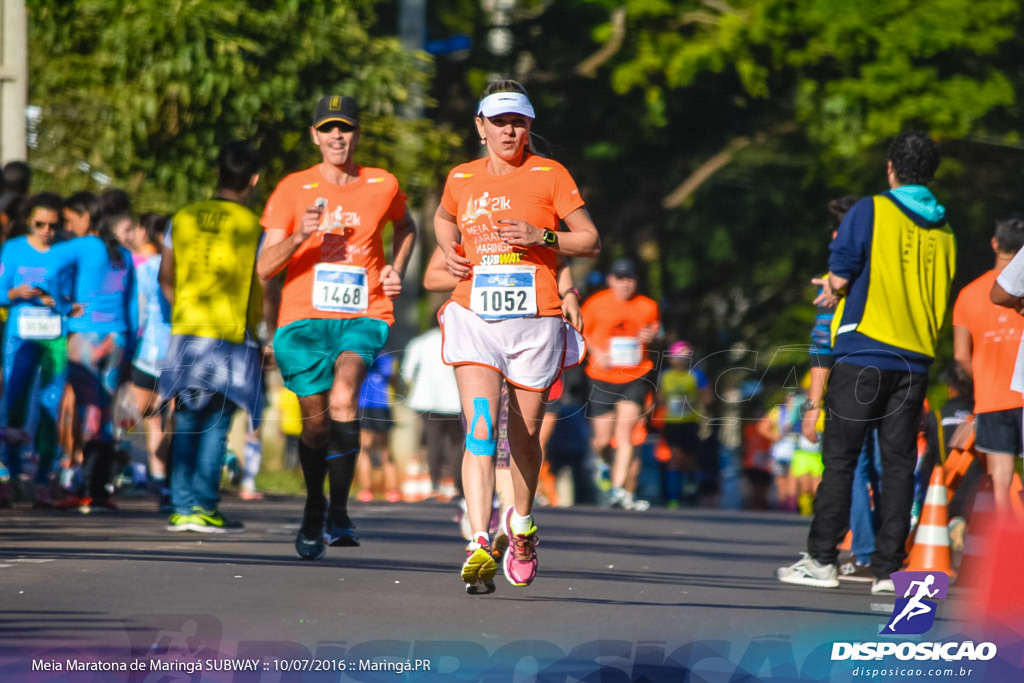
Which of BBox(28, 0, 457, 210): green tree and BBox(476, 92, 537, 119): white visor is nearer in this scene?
BBox(476, 92, 537, 119): white visor

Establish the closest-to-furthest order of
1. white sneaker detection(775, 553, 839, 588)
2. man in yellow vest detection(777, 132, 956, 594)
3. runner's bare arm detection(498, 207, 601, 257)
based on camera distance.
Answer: runner's bare arm detection(498, 207, 601, 257)
man in yellow vest detection(777, 132, 956, 594)
white sneaker detection(775, 553, 839, 588)

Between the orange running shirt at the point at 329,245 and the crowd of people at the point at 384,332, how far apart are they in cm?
1

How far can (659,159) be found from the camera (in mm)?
27234

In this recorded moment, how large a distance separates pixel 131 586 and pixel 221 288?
124 inches

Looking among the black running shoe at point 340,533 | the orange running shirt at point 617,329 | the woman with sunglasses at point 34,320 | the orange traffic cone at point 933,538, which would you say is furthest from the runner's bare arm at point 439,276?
the orange running shirt at point 617,329

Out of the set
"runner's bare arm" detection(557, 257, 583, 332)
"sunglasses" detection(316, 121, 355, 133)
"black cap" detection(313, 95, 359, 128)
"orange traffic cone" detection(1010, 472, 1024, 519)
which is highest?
"black cap" detection(313, 95, 359, 128)

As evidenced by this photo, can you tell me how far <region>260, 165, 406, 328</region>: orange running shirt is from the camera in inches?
359

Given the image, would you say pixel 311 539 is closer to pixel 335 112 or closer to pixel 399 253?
pixel 399 253

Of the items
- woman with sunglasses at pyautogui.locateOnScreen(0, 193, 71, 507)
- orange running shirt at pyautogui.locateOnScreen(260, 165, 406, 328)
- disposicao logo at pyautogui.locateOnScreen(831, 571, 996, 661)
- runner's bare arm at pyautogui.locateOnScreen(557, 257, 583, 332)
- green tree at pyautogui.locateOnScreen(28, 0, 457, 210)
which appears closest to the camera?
disposicao logo at pyautogui.locateOnScreen(831, 571, 996, 661)

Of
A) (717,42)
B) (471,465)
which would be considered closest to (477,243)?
(471,465)

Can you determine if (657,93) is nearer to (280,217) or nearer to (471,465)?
(280,217)

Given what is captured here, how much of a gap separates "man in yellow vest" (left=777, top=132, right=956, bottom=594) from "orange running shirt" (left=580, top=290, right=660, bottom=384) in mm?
8013

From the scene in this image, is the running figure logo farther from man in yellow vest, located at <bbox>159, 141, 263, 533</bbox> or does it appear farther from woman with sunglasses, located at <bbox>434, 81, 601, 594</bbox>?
man in yellow vest, located at <bbox>159, 141, 263, 533</bbox>

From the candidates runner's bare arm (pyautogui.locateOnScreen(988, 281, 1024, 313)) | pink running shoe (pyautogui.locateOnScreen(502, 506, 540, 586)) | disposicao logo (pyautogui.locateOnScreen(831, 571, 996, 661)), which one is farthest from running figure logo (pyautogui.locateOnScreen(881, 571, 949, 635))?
pink running shoe (pyautogui.locateOnScreen(502, 506, 540, 586))
